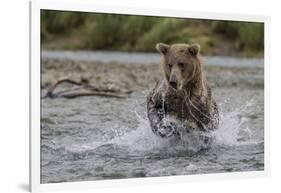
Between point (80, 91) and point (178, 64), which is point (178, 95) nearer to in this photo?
point (178, 64)

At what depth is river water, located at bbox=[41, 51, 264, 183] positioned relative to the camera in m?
3.91

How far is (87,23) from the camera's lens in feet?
13.1

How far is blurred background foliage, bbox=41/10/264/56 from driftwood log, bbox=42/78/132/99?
0.82ft

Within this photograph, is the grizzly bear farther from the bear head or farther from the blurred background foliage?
the blurred background foliage

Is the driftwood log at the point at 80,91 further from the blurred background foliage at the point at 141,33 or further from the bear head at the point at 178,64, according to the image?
the bear head at the point at 178,64

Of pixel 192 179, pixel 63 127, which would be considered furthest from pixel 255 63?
pixel 63 127

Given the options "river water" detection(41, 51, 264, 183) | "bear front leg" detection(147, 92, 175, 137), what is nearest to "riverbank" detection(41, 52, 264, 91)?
"river water" detection(41, 51, 264, 183)

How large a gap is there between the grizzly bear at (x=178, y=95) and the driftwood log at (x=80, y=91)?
11.3 inches

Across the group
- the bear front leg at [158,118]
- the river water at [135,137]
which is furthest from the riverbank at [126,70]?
the bear front leg at [158,118]

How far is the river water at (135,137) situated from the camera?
3906mm

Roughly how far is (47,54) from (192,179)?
1.46 m

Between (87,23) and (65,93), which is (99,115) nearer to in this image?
(65,93)

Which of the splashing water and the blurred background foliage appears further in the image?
the splashing water

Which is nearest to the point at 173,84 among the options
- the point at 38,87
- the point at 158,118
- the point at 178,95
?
the point at 178,95
